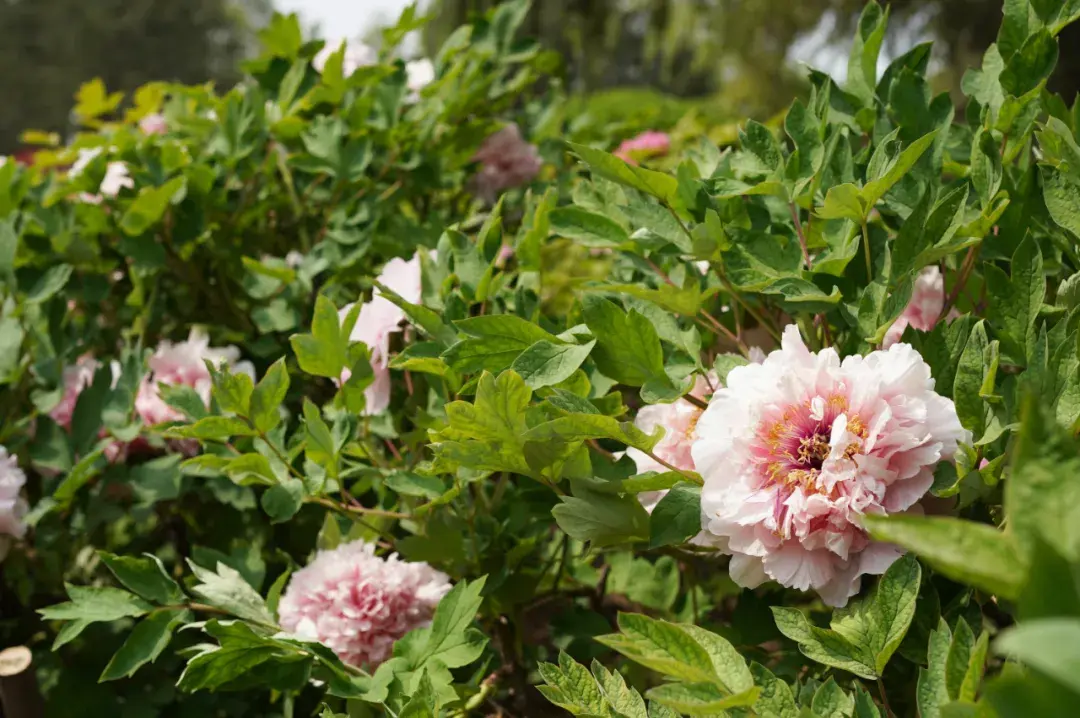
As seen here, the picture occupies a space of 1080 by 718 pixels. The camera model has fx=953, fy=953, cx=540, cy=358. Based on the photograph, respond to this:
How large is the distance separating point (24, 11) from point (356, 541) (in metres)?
26.4

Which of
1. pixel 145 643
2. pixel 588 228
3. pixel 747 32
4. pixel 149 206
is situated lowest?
pixel 747 32

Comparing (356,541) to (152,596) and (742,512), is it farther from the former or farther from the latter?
(742,512)

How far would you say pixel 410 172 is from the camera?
5.10ft

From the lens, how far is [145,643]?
94cm

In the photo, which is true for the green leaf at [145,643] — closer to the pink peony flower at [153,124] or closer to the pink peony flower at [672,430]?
the pink peony flower at [672,430]

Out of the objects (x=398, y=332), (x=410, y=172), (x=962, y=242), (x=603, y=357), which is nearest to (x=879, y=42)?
(x=962, y=242)

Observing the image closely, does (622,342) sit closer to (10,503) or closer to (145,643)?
(145,643)

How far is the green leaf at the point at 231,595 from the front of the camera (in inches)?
36.3

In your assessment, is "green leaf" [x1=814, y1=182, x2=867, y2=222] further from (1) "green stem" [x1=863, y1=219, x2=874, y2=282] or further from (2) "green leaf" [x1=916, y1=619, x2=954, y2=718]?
(2) "green leaf" [x1=916, y1=619, x2=954, y2=718]

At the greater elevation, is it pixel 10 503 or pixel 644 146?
pixel 644 146

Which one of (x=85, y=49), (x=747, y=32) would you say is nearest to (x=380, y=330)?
(x=747, y=32)

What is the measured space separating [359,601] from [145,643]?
0.22 metres

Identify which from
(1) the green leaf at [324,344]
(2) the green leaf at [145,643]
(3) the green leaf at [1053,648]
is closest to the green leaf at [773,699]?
(3) the green leaf at [1053,648]

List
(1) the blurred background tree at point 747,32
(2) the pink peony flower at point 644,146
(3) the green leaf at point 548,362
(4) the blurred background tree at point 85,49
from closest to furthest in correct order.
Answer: (3) the green leaf at point 548,362 → (2) the pink peony flower at point 644,146 → (1) the blurred background tree at point 747,32 → (4) the blurred background tree at point 85,49
